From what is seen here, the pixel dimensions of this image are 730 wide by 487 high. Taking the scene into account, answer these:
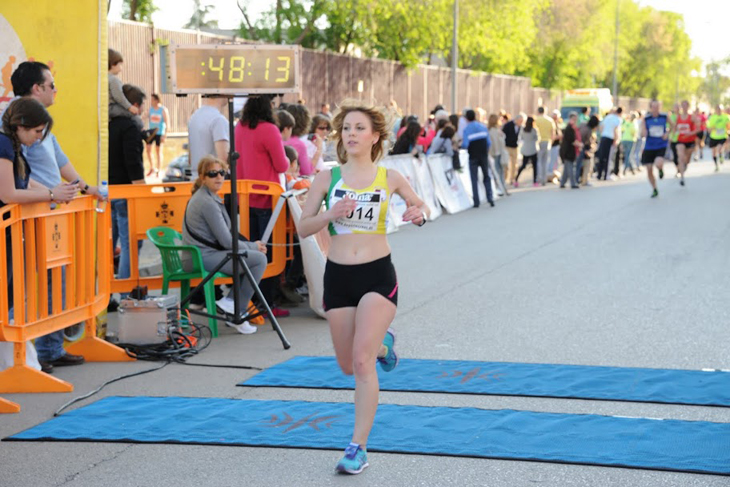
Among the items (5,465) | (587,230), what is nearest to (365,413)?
(5,465)

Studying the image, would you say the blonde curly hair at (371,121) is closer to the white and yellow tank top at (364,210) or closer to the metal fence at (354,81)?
the white and yellow tank top at (364,210)

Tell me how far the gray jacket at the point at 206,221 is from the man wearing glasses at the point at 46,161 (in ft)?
4.48

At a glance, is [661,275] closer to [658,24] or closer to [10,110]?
[10,110]

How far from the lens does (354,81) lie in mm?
36562

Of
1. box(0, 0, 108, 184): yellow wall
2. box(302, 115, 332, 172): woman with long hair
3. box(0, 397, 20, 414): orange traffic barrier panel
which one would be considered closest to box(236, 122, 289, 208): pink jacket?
box(0, 0, 108, 184): yellow wall

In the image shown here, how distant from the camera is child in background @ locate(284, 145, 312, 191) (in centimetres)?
1087

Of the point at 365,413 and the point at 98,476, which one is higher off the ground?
the point at 365,413

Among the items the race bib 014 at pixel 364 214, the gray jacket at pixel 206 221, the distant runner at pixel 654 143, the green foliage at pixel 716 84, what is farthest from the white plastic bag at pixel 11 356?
the green foliage at pixel 716 84

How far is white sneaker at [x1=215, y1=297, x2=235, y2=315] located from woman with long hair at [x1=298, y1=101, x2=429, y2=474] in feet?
13.1

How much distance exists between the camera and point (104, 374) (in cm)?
795

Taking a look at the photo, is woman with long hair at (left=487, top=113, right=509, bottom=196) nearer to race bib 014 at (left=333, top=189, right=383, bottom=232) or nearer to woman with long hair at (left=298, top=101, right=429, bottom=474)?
woman with long hair at (left=298, top=101, right=429, bottom=474)

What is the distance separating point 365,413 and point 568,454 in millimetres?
1100

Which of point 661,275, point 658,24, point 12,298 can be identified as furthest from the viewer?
point 658,24

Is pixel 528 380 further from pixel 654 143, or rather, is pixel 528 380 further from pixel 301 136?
pixel 654 143
